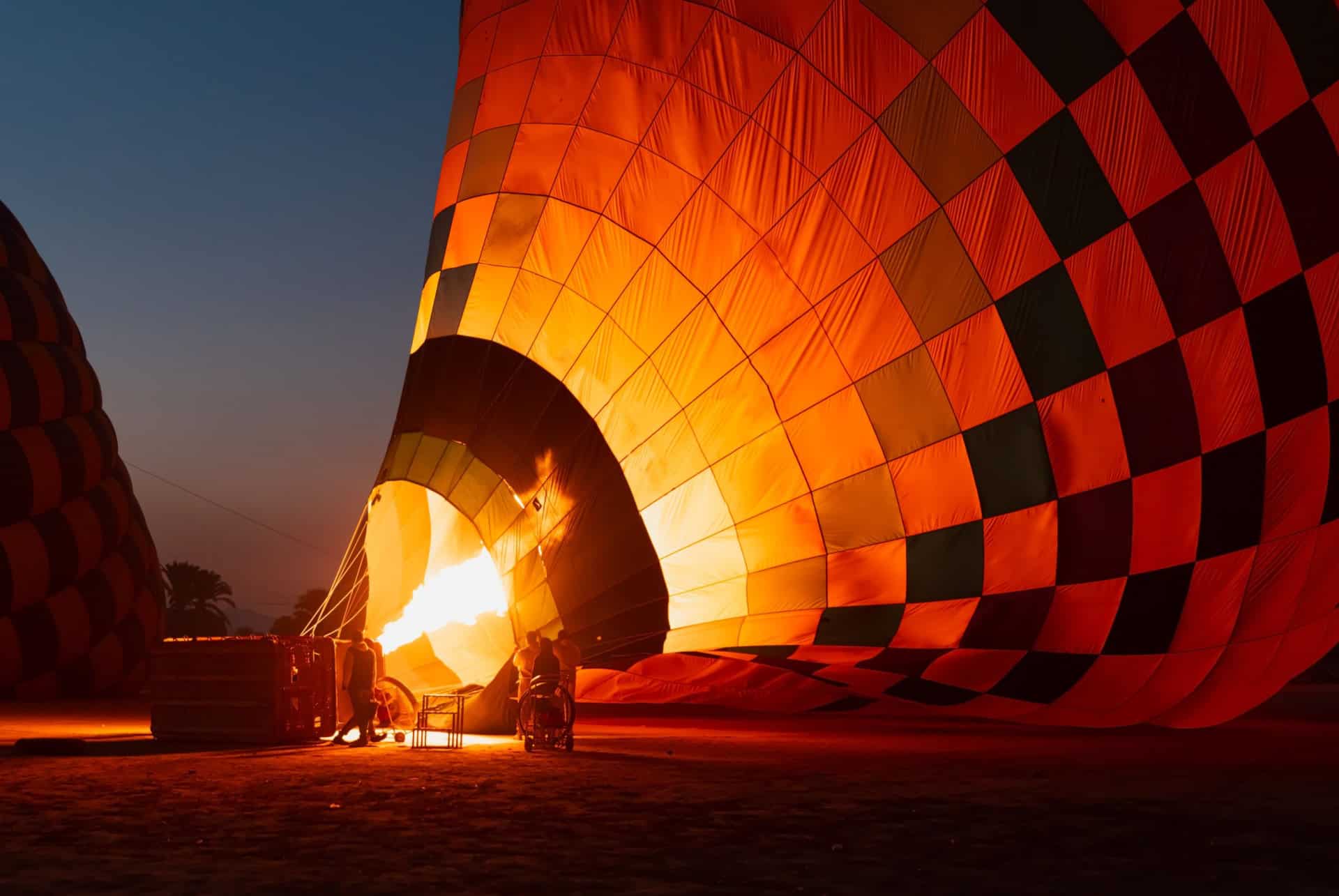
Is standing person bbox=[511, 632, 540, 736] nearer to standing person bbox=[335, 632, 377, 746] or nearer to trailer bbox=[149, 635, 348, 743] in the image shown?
standing person bbox=[335, 632, 377, 746]

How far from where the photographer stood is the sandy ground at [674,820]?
10.5 ft

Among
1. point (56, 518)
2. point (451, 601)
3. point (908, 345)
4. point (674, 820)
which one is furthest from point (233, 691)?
point (56, 518)

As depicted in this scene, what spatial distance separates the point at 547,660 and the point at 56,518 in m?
8.56

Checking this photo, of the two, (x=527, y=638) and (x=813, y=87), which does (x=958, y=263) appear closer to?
(x=813, y=87)

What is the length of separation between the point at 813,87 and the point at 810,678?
3603 mm

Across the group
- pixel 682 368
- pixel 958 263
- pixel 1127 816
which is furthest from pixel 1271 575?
pixel 682 368

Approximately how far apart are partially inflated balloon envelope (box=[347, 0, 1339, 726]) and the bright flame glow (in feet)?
1.47

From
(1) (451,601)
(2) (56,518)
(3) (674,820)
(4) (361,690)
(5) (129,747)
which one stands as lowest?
(3) (674,820)

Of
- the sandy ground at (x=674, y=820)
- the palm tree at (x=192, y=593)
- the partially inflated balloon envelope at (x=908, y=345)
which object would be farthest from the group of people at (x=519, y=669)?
the palm tree at (x=192, y=593)

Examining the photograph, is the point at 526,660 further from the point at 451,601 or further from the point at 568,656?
the point at 451,601

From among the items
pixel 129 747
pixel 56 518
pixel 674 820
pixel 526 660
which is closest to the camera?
pixel 674 820

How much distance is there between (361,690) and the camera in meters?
→ 7.87

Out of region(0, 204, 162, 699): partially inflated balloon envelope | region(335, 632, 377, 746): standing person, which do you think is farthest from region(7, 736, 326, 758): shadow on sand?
region(0, 204, 162, 699): partially inflated balloon envelope

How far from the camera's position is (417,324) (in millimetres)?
9109
